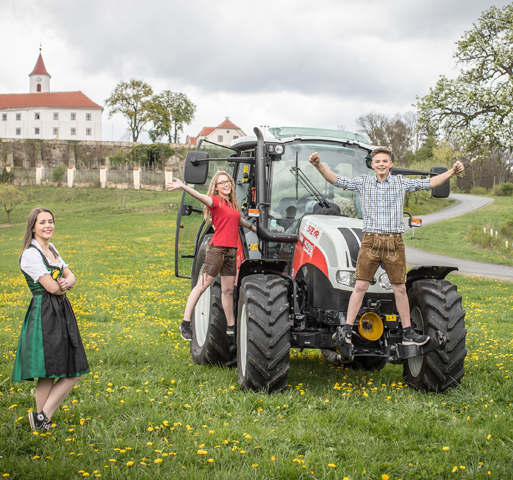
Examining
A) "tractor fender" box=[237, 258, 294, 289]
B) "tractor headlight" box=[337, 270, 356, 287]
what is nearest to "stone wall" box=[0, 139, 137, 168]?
"tractor fender" box=[237, 258, 294, 289]

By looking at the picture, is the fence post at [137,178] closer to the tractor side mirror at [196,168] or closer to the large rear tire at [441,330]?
the tractor side mirror at [196,168]

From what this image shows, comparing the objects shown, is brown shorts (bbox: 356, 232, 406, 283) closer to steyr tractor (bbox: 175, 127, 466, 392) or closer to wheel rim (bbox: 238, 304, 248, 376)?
steyr tractor (bbox: 175, 127, 466, 392)

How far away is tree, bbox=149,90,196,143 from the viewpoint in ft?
237

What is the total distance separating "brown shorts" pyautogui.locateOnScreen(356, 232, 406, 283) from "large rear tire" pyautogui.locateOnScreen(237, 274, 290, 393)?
77cm

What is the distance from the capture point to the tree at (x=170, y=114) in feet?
237

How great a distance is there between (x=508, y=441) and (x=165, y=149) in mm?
65810

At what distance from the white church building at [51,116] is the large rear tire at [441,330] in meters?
87.2

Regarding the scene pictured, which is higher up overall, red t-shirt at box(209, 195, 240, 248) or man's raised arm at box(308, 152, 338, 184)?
man's raised arm at box(308, 152, 338, 184)

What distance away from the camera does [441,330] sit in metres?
4.89

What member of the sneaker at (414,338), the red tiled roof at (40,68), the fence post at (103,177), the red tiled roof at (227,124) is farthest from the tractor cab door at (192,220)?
the red tiled roof at (40,68)

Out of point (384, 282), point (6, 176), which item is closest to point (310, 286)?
point (384, 282)

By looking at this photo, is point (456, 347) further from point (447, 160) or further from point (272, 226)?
point (447, 160)

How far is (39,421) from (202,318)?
2841mm

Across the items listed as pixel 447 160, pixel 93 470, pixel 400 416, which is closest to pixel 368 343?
pixel 400 416
